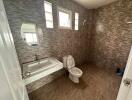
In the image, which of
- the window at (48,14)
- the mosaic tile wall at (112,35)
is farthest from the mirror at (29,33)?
the mosaic tile wall at (112,35)

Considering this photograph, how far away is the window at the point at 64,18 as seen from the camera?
7.10ft

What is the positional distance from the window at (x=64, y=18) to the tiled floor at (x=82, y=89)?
1736 mm

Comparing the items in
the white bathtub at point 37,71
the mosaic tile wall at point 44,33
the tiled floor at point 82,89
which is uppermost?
the mosaic tile wall at point 44,33

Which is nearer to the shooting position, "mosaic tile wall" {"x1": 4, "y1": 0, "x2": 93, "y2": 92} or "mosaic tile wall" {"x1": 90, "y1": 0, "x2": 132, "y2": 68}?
"mosaic tile wall" {"x1": 4, "y1": 0, "x2": 93, "y2": 92}

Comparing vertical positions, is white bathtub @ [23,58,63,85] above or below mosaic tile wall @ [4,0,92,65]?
below

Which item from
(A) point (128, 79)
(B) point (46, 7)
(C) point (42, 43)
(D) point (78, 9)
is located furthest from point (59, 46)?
(A) point (128, 79)

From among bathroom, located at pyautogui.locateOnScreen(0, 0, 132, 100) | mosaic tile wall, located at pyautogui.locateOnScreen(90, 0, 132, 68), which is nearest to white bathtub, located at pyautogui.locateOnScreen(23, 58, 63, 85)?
bathroom, located at pyautogui.locateOnScreen(0, 0, 132, 100)

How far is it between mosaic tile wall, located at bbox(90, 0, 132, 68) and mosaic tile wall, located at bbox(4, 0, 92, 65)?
48 cm

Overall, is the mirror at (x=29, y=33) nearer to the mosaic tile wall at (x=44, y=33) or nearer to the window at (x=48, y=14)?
the mosaic tile wall at (x=44, y=33)

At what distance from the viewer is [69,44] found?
2.56 meters

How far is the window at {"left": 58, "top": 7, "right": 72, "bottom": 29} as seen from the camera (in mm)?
2163

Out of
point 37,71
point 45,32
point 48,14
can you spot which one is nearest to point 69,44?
point 45,32

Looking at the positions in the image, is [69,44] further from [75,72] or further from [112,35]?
[112,35]

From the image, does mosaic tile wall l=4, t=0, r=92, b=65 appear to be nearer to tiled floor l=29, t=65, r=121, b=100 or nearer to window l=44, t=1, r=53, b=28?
window l=44, t=1, r=53, b=28
